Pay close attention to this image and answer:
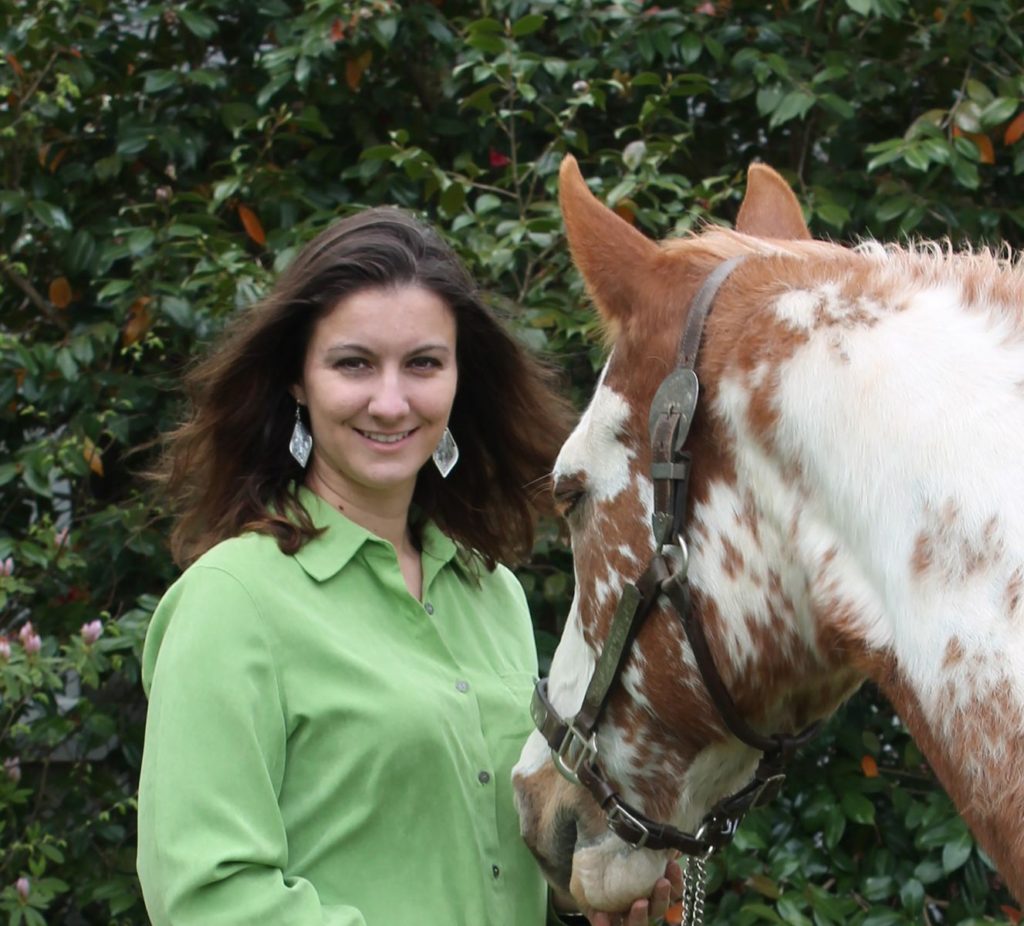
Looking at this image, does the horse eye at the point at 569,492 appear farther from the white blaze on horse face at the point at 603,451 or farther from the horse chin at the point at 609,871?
the horse chin at the point at 609,871

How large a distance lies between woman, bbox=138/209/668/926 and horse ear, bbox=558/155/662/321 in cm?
35

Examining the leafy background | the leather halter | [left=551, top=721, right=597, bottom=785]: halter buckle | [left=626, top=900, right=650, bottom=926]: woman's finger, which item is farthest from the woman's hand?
the leafy background

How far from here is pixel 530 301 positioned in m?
3.61

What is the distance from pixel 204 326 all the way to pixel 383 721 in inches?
75.4

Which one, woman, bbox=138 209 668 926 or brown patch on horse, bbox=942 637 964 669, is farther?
woman, bbox=138 209 668 926

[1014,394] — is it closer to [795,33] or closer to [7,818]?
[795,33]

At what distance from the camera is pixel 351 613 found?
2.14m

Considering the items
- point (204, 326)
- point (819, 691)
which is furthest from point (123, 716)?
point (819, 691)

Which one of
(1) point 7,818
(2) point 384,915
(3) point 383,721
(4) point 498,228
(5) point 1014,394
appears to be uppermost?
(5) point 1014,394

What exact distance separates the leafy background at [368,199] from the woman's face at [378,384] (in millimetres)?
1185

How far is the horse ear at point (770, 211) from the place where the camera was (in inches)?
89.8

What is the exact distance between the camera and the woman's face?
2.21 metres

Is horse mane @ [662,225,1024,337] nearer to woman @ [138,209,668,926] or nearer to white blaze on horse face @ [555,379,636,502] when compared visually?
white blaze on horse face @ [555,379,636,502]

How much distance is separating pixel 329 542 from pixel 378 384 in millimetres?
248
